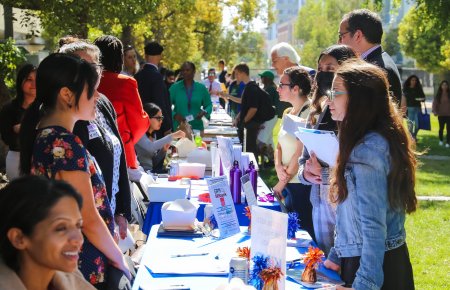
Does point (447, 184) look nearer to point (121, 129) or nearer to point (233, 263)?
point (121, 129)

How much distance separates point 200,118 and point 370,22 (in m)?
6.13

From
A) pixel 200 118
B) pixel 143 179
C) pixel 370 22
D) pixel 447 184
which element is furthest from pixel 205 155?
pixel 447 184

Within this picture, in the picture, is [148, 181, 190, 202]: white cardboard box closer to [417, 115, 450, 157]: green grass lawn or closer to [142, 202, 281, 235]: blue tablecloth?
[142, 202, 281, 235]: blue tablecloth

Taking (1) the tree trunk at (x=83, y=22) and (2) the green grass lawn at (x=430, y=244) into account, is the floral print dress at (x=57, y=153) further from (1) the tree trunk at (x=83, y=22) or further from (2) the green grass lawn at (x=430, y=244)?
(1) the tree trunk at (x=83, y=22)

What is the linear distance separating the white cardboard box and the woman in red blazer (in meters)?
0.53

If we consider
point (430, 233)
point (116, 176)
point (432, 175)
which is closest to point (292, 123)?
point (116, 176)

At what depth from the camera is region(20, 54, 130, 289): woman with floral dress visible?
3.15m

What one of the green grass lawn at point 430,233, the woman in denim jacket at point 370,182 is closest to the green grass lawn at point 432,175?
the green grass lawn at point 430,233

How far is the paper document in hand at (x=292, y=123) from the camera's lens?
5.48m

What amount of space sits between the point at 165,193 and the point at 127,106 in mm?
874

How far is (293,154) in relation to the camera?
18.6 ft

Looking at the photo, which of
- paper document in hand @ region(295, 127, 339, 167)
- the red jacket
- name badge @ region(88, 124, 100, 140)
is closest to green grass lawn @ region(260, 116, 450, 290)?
paper document in hand @ region(295, 127, 339, 167)

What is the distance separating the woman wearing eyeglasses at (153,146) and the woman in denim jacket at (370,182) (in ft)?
14.7

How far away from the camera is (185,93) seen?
37.1ft
